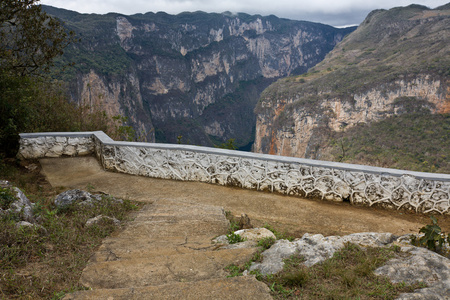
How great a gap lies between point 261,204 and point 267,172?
2.07 feet

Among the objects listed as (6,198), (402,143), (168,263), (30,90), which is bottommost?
(402,143)

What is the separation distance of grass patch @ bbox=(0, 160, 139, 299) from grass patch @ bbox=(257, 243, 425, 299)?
1415 millimetres

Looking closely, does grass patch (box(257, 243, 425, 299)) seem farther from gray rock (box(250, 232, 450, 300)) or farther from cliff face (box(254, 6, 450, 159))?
cliff face (box(254, 6, 450, 159))

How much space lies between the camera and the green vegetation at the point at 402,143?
31703mm

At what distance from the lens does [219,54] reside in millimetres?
118250

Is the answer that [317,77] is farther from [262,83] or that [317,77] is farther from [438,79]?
[262,83]

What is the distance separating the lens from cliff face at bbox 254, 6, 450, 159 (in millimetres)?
45531

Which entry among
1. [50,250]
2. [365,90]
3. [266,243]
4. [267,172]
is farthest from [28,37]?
[365,90]

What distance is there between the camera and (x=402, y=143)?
122 ft

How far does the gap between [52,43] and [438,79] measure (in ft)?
163

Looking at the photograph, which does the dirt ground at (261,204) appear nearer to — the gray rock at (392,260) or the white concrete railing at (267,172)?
the white concrete railing at (267,172)

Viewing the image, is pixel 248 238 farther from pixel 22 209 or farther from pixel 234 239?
pixel 22 209

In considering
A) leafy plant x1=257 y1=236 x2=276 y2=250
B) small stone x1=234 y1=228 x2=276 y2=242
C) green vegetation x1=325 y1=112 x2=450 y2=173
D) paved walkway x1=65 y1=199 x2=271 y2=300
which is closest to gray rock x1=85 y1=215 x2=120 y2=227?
paved walkway x1=65 y1=199 x2=271 y2=300

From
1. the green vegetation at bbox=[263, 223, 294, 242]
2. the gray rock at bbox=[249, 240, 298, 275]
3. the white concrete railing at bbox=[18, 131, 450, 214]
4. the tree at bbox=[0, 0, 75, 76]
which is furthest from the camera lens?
the tree at bbox=[0, 0, 75, 76]
